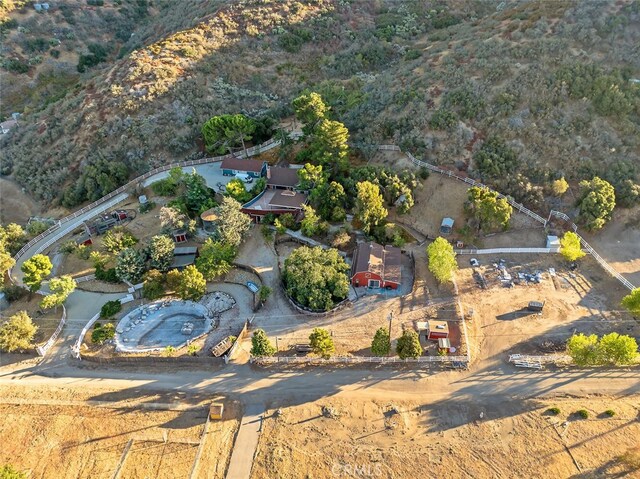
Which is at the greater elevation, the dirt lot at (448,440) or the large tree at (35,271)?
the large tree at (35,271)

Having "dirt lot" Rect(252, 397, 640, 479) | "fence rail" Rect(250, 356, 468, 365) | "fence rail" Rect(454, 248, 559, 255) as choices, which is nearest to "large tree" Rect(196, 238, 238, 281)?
"fence rail" Rect(250, 356, 468, 365)

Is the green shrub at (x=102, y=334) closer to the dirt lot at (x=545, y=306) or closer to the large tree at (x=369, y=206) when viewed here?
the large tree at (x=369, y=206)

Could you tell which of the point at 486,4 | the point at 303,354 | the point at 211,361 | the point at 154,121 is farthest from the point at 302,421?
the point at 486,4

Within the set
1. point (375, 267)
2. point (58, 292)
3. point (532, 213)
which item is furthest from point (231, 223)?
point (532, 213)

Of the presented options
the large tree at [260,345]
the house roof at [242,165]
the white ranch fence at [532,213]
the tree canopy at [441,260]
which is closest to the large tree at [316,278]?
the large tree at [260,345]

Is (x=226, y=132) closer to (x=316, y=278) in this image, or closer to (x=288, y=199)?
(x=288, y=199)
